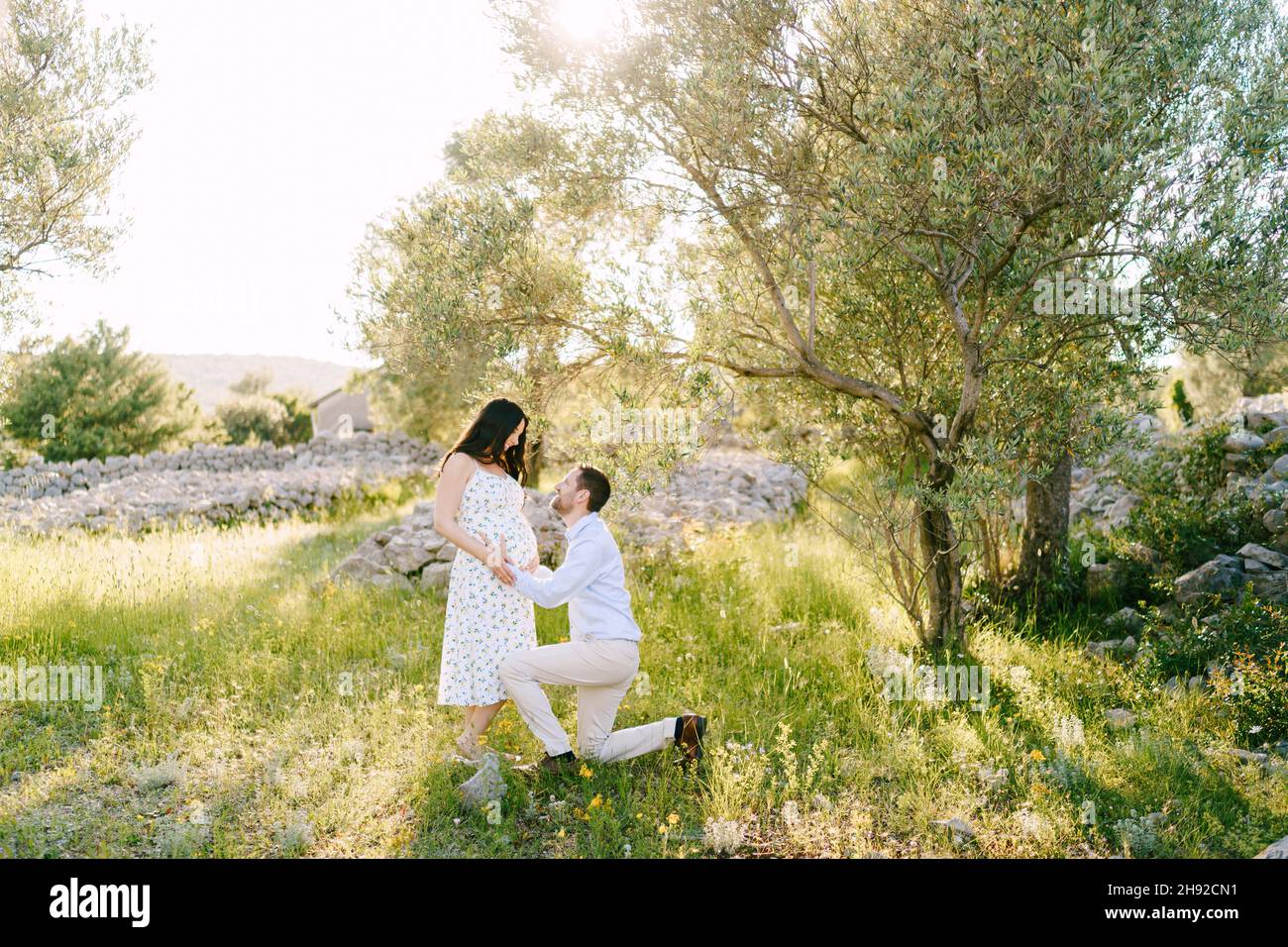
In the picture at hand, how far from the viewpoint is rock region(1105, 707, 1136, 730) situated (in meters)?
6.68

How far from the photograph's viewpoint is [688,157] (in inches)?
313

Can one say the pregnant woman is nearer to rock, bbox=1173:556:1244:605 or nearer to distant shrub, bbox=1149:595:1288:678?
distant shrub, bbox=1149:595:1288:678

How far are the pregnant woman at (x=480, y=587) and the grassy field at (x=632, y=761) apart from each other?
558 mm

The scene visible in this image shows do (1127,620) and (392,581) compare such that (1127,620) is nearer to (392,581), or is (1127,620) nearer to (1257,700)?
(1257,700)

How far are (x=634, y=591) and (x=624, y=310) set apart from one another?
353 centimetres

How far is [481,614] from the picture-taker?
20.0 feet

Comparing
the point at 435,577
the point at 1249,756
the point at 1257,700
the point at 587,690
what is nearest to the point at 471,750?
the point at 587,690

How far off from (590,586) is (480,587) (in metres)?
0.82

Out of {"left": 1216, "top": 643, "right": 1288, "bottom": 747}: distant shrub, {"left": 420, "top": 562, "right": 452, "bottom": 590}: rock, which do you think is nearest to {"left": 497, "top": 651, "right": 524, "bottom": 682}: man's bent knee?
{"left": 420, "top": 562, "right": 452, "bottom": 590}: rock

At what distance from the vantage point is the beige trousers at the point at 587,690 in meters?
5.75

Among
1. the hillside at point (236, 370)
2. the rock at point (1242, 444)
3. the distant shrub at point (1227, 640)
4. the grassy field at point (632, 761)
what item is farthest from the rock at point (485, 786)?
the hillside at point (236, 370)

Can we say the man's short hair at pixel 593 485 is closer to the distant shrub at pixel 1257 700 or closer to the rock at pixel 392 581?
the rock at pixel 392 581

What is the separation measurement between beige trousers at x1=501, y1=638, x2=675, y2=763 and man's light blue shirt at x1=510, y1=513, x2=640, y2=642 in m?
0.10

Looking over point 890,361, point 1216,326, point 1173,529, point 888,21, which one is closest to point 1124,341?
point 1216,326
